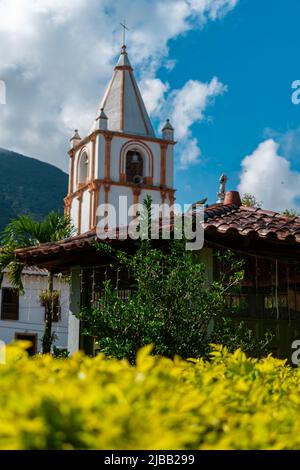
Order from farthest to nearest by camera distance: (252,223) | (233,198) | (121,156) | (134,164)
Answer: (134,164)
(121,156)
(233,198)
(252,223)

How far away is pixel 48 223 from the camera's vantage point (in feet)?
48.2

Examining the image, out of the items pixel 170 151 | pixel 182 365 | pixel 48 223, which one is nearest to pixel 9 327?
pixel 170 151

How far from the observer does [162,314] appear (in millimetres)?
5422

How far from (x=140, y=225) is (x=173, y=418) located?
464 cm

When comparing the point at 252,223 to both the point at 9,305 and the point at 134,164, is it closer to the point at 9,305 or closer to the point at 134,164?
the point at 9,305

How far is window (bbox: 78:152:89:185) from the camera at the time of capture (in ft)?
123

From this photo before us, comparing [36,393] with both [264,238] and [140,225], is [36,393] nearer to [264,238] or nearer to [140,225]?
[140,225]

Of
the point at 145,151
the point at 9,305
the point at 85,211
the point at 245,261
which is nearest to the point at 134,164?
the point at 145,151

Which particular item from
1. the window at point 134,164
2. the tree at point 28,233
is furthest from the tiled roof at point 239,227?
the window at point 134,164

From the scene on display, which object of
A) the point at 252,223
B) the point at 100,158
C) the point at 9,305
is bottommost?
the point at 9,305

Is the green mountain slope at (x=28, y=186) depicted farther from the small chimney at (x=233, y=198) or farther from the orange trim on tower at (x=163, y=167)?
the small chimney at (x=233, y=198)

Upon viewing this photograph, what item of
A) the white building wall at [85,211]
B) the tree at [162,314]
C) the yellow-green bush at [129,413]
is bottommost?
the yellow-green bush at [129,413]

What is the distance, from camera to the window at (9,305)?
30.9m

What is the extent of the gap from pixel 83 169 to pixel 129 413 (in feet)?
121
